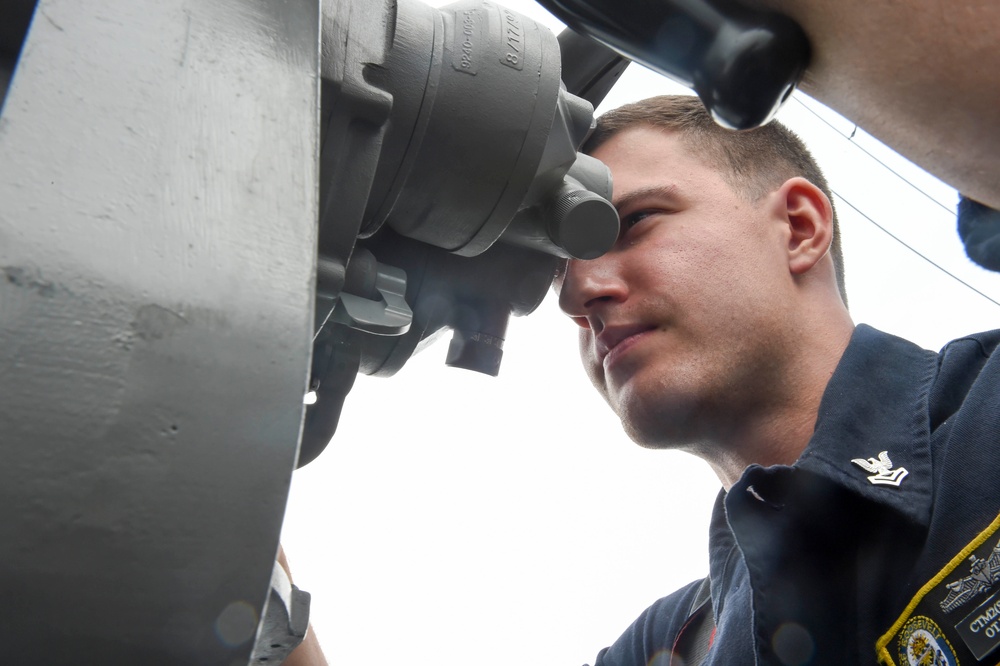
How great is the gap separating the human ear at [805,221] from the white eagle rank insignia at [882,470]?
53 cm

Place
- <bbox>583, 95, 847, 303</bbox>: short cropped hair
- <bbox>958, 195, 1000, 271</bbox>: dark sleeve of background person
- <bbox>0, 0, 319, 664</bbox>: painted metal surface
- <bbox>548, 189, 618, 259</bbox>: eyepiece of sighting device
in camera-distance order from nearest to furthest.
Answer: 1. <bbox>0, 0, 319, 664</bbox>: painted metal surface
2. <bbox>958, 195, 1000, 271</bbox>: dark sleeve of background person
3. <bbox>548, 189, 618, 259</bbox>: eyepiece of sighting device
4. <bbox>583, 95, 847, 303</bbox>: short cropped hair

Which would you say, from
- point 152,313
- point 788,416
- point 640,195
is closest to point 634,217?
point 640,195

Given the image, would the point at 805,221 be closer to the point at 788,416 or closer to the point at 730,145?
the point at 730,145

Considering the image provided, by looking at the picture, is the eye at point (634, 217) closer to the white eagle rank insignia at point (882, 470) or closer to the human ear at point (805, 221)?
the human ear at point (805, 221)

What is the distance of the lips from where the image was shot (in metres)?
1.23

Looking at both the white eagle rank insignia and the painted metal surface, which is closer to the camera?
the painted metal surface

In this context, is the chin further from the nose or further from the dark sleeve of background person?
the dark sleeve of background person

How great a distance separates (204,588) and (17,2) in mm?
324

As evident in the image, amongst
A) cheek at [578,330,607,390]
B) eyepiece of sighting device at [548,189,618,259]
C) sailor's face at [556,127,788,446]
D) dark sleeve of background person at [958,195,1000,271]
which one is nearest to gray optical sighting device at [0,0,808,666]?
dark sleeve of background person at [958,195,1000,271]

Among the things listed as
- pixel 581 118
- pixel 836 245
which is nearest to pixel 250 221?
pixel 581 118

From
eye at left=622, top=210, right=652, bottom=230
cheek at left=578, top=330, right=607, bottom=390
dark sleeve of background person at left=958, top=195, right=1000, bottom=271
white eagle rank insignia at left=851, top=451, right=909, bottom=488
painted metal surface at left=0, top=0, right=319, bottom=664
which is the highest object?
dark sleeve of background person at left=958, top=195, right=1000, bottom=271

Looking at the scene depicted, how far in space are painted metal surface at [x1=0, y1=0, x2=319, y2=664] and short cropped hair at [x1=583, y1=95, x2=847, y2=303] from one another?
1198 mm

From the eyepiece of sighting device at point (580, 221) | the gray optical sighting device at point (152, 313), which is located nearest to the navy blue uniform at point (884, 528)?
the eyepiece of sighting device at point (580, 221)

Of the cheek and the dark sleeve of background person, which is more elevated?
the dark sleeve of background person
